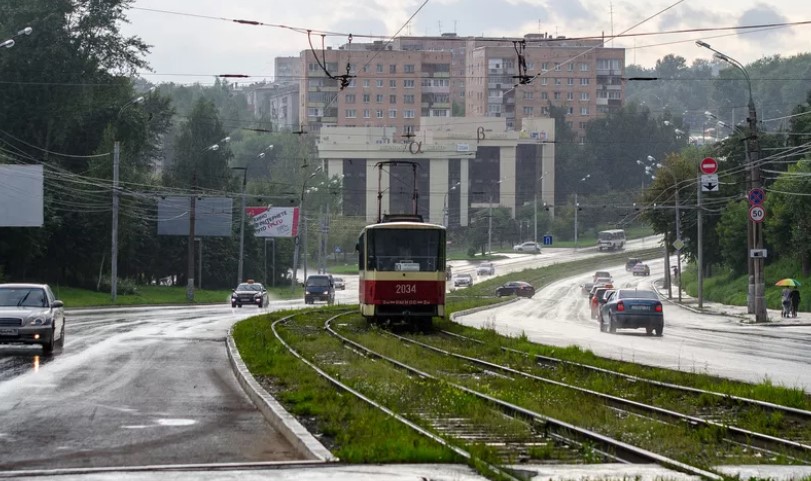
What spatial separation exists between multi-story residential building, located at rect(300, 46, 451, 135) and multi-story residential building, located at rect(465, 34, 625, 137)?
24.5 feet

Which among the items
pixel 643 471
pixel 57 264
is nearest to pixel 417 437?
pixel 643 471

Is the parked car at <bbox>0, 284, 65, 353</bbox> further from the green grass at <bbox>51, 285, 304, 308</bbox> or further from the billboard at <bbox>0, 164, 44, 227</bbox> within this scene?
the green grass at <bbox>51, 285, 304, 308</bbox>

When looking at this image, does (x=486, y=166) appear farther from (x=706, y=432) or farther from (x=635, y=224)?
(x=706, y=432)

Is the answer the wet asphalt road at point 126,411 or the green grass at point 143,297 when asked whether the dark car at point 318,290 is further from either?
the wet asphalt road at point 126,411

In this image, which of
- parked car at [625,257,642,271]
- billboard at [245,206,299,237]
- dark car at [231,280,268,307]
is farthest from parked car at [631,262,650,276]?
dark car at [231,280,268,307]

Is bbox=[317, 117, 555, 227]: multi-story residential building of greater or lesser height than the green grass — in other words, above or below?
above

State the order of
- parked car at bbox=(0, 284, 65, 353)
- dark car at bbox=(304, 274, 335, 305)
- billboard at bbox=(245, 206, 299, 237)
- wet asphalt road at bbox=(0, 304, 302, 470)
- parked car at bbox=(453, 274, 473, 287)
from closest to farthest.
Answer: wet asphalt road at bbox=(0, 304, 302, 470)
parked car at bbox=(0, 284, 65, 353)
dark car at bbox=(304, 274, 335, 305)
billboard at bbox=(245, 206, 299, 237)
parked car at bbox=(453, 274, 473, 287)

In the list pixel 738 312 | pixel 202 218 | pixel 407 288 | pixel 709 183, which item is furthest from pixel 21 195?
pixel 738 312

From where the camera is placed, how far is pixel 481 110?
193 m

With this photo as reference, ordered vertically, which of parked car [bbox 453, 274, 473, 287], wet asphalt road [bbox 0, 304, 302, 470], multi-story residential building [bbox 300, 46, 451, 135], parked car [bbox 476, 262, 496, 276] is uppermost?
multi-story residential building [bbox 300, 46, 451, 135]

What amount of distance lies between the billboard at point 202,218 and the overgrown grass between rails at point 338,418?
65726 mm

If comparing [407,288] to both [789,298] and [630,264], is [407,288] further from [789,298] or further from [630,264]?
[630,264]

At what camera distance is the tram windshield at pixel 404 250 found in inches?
1475

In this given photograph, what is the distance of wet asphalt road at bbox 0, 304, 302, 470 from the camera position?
1201 cm
